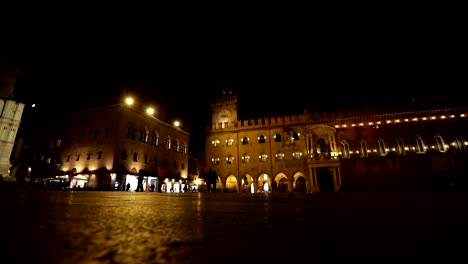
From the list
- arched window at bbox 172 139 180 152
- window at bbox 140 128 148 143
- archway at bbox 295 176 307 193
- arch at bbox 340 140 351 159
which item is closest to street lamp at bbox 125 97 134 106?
window at bbox 140 128 148 143

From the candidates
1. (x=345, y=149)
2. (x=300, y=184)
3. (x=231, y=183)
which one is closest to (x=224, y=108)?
(x=231, y=183)

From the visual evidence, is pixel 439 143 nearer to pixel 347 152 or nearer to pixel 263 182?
pixel 347 152

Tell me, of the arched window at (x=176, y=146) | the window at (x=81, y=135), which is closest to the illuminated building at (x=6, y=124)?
the window at (x=81, y=135)

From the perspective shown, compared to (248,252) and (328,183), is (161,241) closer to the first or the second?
(248,252)

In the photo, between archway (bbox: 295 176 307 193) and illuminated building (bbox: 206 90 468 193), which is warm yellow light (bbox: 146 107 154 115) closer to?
illuminated building (bbox: 206 90 468 193)

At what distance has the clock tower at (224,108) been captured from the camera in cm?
3572

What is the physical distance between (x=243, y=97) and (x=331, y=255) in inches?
1487

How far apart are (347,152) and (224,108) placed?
61.1ft

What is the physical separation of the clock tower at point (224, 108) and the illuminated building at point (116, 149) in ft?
29.5

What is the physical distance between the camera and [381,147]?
2716 centimetres

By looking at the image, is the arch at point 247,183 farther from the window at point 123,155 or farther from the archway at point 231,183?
the window at point 123,155

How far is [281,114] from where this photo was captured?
3522 centimetres

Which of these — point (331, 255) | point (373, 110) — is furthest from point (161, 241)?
point (373, 110)

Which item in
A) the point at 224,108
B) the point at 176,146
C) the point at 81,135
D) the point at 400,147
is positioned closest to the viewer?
the point at 81,135
